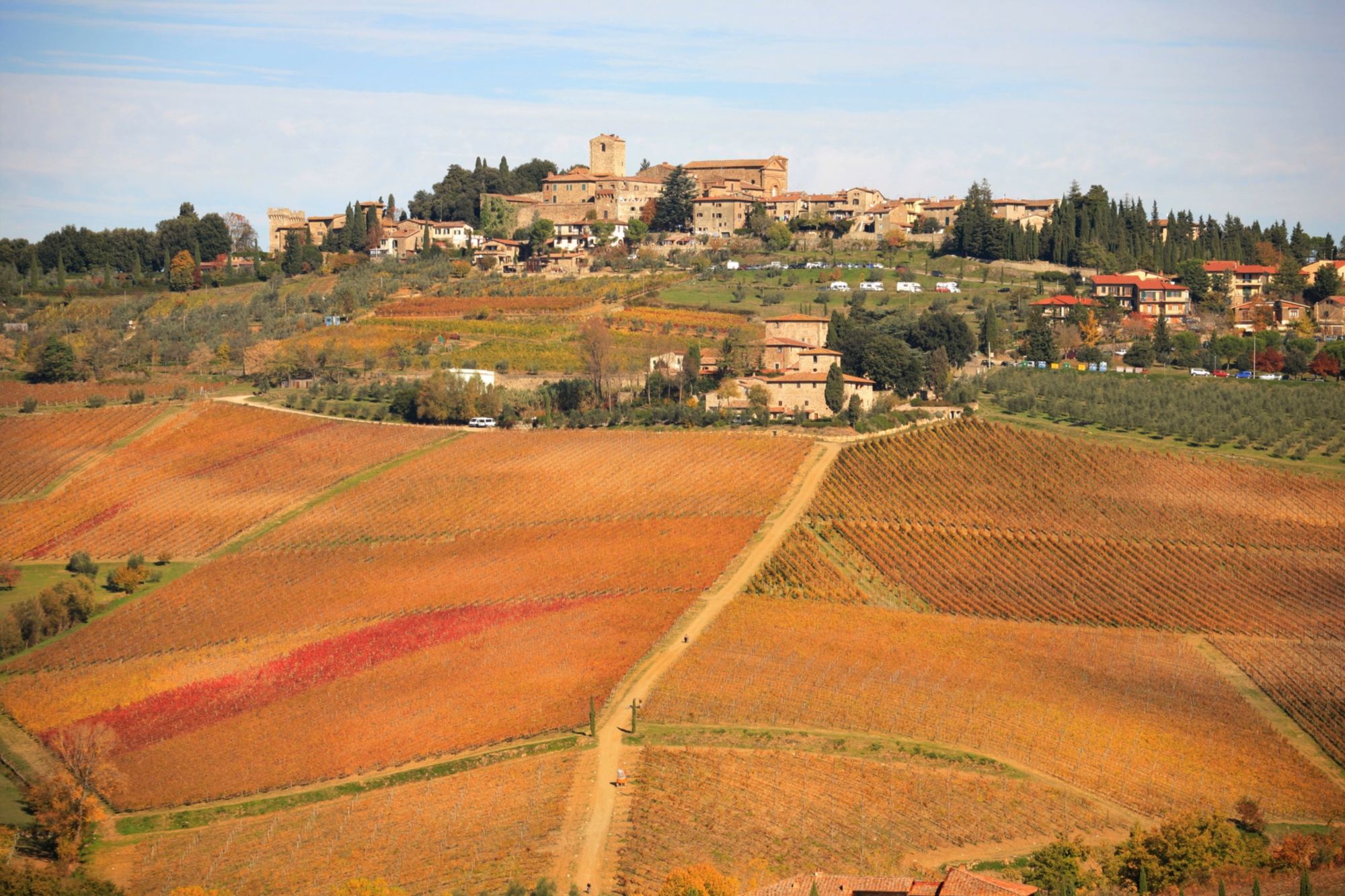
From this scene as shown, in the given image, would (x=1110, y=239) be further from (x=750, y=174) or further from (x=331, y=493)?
(x=331, y=493)

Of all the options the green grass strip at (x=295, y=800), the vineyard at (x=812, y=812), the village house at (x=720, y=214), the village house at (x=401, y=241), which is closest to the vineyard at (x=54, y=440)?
the green grass strip at (x=295, y=800)

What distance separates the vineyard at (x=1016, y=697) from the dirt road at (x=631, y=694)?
627mm

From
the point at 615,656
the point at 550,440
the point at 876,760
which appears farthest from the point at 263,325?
the point at 876,760

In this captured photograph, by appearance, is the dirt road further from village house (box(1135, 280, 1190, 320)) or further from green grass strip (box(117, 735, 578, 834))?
village house (box(1135, 280, 1190, 320))

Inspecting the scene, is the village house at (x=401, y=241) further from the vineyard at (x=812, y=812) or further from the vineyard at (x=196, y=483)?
the vineyard at (x=812, y=812)

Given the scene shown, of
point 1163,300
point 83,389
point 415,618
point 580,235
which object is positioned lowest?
point 415,618

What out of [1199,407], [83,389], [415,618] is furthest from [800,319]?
[83,389]

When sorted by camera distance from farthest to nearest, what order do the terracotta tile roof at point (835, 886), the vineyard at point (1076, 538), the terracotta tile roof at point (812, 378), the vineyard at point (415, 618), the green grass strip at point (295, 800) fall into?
the terracotta tile roof at point (812, 378), the vineyard at point (1076, 538), the vineyard at point (415, 618), the green grass strip at point (295, 800), the terracotta tile roof at point (835, 886)

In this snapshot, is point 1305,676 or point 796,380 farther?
point 796,380

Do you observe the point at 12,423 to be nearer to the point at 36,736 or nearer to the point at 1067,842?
the point at 36,736

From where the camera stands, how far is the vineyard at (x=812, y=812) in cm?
2923

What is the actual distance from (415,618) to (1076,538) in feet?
74.1

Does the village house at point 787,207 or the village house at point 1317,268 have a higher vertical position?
the village house at point 787,207

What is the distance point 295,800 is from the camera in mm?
32938
